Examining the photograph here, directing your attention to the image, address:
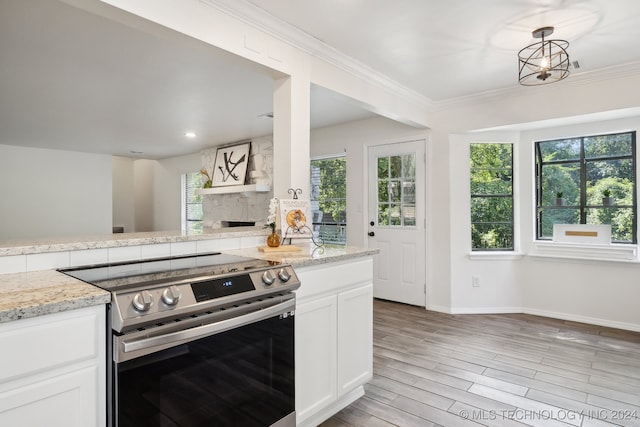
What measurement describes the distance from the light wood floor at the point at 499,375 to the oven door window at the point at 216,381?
24.2 inches

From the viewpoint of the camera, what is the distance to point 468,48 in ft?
9.00

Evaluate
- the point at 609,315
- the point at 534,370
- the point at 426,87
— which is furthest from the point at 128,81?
the point at 609,315

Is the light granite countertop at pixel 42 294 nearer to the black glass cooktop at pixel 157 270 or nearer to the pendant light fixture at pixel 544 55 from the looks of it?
the black glass cooktop at pixel 157 270

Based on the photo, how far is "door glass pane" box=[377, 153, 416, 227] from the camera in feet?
14.5

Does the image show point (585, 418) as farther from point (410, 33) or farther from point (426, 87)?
point (426, 87)

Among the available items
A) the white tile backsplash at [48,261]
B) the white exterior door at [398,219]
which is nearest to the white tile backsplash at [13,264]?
the white tile backsplash at [48,261]

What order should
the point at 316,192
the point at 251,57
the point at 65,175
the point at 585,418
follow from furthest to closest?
the point at 65,175
the point at 316,192
the point at 251,57
the point at 585,418

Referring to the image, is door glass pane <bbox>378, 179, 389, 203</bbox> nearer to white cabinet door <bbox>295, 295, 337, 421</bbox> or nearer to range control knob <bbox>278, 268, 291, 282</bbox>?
white cabinet door <bbox>295, 295, 337, 421</bbox>

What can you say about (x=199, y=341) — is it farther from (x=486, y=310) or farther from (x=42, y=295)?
(x=486, y=310)

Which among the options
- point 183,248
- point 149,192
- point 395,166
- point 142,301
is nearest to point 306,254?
point 183,248

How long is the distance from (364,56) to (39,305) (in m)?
2.63

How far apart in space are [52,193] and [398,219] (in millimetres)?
6410

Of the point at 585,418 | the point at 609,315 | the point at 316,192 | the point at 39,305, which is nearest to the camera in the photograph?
the point at 39,305

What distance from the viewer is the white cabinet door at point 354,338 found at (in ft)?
6.81
